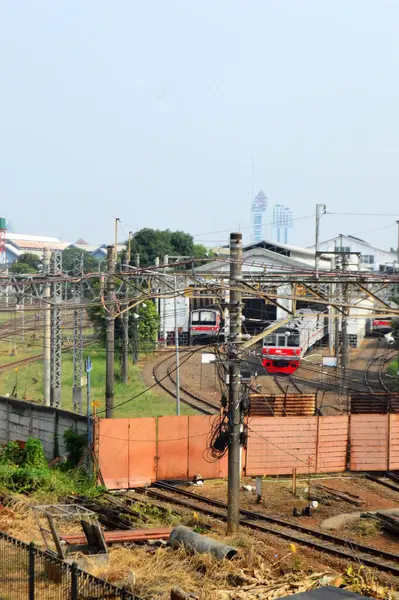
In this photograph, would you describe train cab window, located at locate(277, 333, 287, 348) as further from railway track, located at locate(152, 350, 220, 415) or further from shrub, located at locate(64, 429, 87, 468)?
shrub, located at locate(64, 429, 87, 468)

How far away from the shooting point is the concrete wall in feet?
64.3

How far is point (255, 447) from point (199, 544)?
7.04 m

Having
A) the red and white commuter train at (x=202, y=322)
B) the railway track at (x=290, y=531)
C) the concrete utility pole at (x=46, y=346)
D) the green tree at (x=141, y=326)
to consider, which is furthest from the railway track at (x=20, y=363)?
the railway track at (x=290, y=531)

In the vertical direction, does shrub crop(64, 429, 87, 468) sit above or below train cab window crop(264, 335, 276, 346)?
below

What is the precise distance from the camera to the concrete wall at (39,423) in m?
19.6

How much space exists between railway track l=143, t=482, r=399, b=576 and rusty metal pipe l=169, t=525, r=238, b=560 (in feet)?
7.68

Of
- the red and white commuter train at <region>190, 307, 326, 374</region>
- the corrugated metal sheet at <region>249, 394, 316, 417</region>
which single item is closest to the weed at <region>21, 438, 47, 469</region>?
the corrugated metal sheet at <region>249, 394, 316, 417</region>

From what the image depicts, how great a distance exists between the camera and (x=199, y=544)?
12297 millimetres

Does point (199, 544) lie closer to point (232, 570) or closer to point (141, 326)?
point (232, 570)

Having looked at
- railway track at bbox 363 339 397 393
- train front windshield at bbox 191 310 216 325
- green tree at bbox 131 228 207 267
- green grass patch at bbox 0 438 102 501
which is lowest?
green grass patch at bbox 0 438 102 501

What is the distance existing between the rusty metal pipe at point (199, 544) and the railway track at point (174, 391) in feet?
44.5

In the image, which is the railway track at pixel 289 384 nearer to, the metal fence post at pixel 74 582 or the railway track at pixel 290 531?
the railway track at pixel 290 531

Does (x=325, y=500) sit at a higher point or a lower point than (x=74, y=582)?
lower

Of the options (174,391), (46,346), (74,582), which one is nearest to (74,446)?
(46,346)
